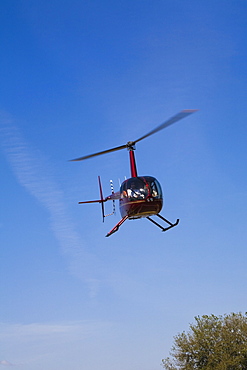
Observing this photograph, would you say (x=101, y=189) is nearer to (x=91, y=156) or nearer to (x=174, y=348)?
(x=91, y=156)

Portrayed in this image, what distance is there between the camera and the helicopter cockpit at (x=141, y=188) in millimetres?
33625

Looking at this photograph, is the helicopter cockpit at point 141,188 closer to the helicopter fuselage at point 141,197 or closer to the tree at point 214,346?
the helicopter fuselage at point 141,197

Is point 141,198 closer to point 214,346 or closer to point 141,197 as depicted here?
point 141,197

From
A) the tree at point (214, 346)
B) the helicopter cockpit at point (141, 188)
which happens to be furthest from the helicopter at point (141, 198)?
the tree at point (214, 346)

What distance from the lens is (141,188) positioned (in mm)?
33781

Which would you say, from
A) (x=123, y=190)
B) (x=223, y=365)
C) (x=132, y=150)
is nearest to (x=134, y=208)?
(x=123, y=190)

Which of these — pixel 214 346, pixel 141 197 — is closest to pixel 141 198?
pixel 141 197

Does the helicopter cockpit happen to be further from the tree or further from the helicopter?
the tree

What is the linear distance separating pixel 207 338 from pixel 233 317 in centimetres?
427

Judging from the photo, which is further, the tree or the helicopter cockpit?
the tree

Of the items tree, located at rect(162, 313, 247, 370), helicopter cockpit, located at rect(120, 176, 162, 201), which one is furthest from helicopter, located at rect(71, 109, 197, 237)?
tree, located at rect(162, 313, 247, 370)

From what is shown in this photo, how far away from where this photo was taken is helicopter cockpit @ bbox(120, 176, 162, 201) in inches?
1324

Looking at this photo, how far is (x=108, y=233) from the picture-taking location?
35.3m

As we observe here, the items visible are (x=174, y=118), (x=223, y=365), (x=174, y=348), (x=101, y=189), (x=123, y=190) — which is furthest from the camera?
(x=174, y=348)
